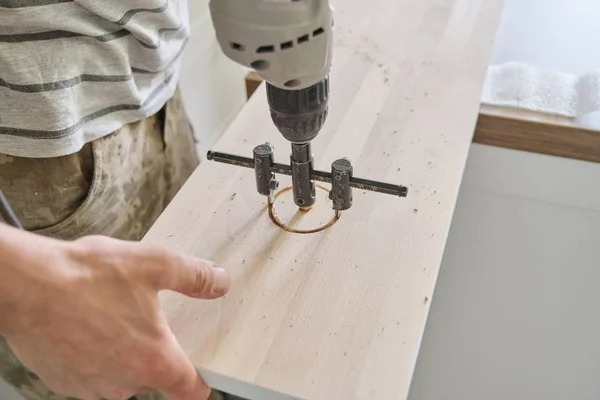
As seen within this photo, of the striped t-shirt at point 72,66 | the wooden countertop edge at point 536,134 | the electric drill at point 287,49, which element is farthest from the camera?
the wooden countertop edge at point 536,134

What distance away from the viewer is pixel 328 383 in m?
0.52

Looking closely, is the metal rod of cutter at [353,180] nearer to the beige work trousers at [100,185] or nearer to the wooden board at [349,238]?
the wooden board at [349,238]

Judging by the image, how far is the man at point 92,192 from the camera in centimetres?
48

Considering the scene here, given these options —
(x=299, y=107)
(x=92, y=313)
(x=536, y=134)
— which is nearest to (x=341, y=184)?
(x=299, y=107)

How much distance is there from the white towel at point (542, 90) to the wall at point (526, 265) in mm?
50

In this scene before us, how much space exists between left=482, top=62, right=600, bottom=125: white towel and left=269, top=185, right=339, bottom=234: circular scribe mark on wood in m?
0.35

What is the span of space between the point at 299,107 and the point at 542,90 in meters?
0.52

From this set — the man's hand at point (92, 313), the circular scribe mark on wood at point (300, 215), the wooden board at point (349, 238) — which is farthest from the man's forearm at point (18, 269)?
the circular scribe mark on wood at point (300, 215)

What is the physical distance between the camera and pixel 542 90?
2.97ft

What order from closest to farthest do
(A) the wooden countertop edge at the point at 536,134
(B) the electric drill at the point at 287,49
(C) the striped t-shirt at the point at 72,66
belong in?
1. (B) the electric drill at the point at 287,49
2. (C) the striped t-shirt at the point at 72,66
3. (A) the wooden countertop edge at the point at 536,134

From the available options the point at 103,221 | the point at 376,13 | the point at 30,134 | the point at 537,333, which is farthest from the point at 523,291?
the point at 30,134

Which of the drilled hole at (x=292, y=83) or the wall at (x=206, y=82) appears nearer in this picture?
the drilled hole at (x=292, y=83)

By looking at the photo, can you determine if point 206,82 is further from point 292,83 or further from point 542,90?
point 292,83

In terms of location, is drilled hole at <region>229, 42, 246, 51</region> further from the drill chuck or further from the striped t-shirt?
the striped t-shirt
